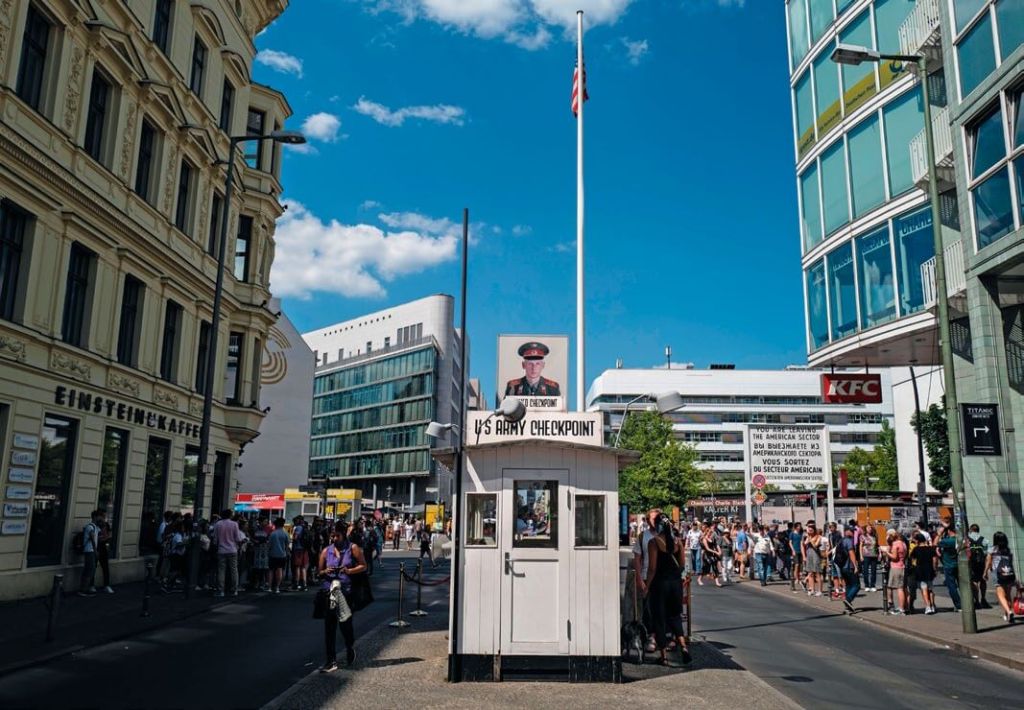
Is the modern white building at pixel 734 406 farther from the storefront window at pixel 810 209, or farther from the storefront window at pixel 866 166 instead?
the storefront window at pixel 866 166

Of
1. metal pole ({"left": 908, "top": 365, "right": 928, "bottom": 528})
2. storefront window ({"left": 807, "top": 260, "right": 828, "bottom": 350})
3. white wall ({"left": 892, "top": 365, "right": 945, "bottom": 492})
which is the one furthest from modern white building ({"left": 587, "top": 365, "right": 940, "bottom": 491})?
storefront window ({"left": 807, "top": 260, "right": 828, "bottom": 350})

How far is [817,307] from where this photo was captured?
1043 inches

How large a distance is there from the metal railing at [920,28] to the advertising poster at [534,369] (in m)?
16.4

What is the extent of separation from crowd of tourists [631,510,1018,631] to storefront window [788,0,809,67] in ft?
53.3

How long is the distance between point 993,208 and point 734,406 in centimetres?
9238

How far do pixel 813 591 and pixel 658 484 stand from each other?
1629 inches

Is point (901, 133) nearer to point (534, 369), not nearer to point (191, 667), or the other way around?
point (534, 369)

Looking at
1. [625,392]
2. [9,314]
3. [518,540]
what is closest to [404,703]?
[518,540]

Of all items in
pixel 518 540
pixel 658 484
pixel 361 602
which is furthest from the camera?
pixel 658 484

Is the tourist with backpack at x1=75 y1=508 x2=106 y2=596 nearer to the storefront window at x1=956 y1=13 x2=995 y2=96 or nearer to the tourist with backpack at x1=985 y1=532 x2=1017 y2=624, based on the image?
the tourist with backpack at x1=985 y1=532 x2=1017 y2=624

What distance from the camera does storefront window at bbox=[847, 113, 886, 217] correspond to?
2345 centimetres

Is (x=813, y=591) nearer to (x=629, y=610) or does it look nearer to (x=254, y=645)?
(x=629, y=610)

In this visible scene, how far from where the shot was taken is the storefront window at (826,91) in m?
25.7

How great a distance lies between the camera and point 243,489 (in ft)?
189
